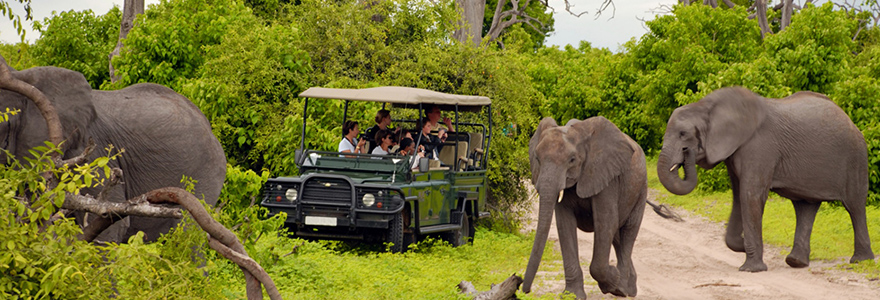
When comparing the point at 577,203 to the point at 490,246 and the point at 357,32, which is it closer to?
the point at 490,246

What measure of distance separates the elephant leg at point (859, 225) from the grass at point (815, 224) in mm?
315

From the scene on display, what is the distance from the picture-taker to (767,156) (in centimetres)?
1234

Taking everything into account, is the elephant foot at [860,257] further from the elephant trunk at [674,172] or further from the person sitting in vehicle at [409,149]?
the person sitting in vehicle at [409,149]

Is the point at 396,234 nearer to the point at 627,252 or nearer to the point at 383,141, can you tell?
the point at 383,141

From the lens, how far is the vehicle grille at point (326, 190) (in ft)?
36.7

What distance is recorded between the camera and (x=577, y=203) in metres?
9.49

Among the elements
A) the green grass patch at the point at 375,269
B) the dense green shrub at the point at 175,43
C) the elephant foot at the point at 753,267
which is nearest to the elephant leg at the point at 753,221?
the elephant foot at the point at 753,267

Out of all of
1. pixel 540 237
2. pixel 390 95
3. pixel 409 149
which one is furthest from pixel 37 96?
pixel 409 149

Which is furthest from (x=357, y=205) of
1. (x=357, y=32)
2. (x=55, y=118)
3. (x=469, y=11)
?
(x=469, y=11)

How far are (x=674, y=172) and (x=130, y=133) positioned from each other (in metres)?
7.09

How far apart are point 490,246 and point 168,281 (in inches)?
347

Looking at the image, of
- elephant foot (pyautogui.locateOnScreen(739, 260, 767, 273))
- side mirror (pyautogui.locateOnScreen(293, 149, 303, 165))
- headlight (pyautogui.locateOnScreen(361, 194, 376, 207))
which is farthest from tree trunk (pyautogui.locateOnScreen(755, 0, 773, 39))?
headlight (pyautogui.locateOnScreen(361, 194, 376, 207))

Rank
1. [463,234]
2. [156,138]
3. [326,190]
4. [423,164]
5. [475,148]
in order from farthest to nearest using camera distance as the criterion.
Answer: [475,148] → [463,234] → [423,164] → [326,190] → [156,138]

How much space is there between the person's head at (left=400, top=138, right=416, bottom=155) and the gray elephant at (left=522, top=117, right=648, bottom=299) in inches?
120
